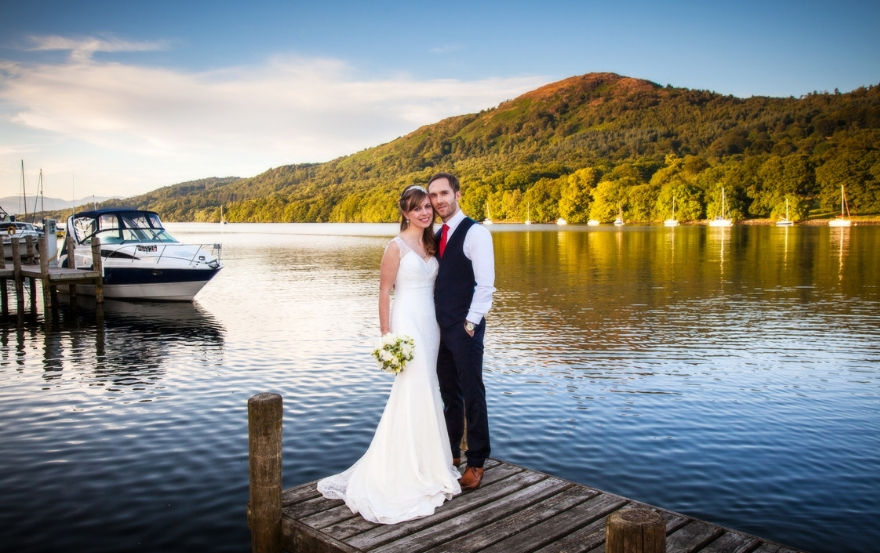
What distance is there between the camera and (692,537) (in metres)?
5.24

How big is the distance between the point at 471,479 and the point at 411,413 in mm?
840

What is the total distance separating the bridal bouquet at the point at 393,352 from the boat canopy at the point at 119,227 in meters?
24.8

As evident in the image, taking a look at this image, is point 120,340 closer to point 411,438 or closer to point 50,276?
point 50,276

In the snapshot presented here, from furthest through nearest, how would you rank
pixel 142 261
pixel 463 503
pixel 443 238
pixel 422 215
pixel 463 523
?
pixel 142 261 → pixel 443 238 → pixel 422 215 → pixel 463 503 → pixel 463 523

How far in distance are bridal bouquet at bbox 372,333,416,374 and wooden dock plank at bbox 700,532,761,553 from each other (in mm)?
2825

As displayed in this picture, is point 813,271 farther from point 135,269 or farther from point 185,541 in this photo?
point 185,541

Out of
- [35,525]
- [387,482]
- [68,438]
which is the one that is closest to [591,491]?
[387,482]

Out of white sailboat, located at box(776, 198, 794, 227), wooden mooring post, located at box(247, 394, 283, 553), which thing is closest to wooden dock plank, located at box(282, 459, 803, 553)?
wooden mooring post, located at box(247, 394, 283, 553)

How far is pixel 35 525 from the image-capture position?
23.8 feet

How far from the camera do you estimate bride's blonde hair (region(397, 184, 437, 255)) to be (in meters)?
6.00

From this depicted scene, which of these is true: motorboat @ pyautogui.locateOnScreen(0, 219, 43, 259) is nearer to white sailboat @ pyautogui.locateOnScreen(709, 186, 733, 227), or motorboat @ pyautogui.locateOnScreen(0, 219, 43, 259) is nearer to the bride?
the bride

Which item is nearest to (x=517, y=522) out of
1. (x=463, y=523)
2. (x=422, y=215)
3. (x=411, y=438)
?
(x=463, y=523)

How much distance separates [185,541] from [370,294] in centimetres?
2276

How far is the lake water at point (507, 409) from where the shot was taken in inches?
300
